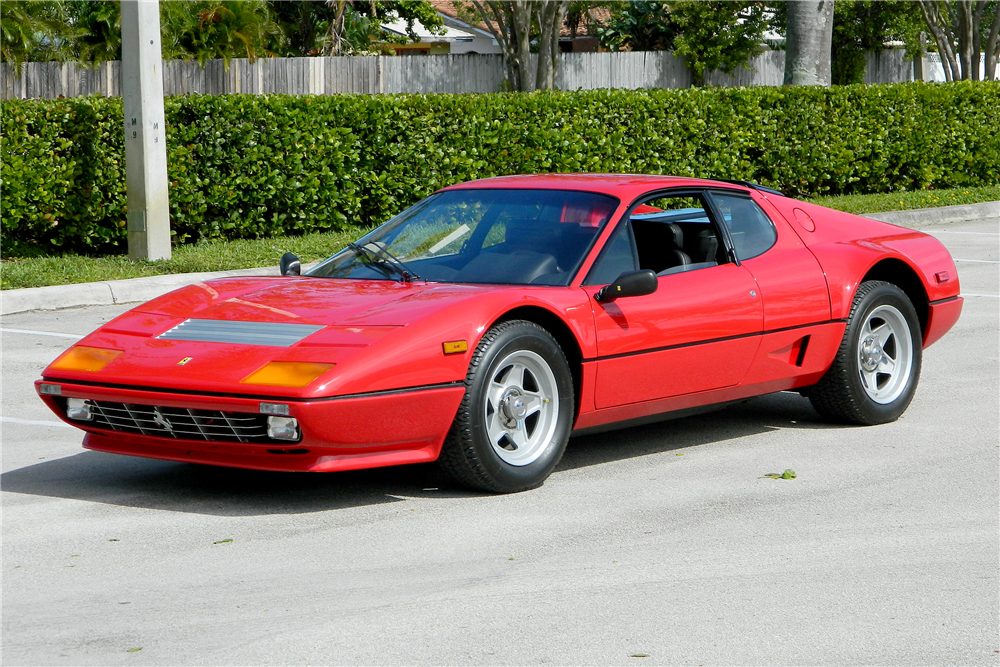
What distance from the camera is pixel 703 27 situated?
106ft

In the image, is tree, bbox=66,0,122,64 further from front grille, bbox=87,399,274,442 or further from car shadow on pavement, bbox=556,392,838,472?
front grille, bbox=87,399,274,442

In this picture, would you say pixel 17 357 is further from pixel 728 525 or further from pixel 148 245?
pixel 728 525

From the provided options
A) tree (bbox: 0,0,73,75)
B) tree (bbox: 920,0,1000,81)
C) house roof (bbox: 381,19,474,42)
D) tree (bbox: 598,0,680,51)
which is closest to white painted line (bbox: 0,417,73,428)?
tree (bbox: 0,0,73,75)

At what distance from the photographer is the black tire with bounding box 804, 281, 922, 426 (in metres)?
6.64

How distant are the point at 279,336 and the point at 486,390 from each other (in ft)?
2.75

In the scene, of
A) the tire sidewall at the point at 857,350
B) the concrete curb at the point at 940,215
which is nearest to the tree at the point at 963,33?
the concrete curb at the point at 940,215

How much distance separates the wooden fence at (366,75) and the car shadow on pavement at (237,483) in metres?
15.6

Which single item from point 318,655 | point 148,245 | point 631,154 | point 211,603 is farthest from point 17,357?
point 631,154

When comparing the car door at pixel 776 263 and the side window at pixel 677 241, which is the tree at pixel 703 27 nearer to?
the car door at pixel 776 263

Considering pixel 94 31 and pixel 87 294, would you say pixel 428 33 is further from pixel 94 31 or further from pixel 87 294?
pixel 87 294

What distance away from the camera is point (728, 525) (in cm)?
498

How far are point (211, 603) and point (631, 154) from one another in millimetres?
14103

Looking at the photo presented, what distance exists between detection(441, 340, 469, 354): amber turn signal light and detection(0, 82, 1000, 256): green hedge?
370 inches

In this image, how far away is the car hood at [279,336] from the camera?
4922mm
